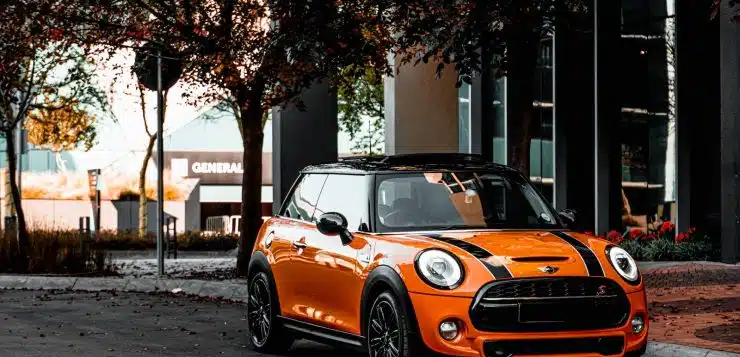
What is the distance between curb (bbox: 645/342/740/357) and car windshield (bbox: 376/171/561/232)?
1.31m

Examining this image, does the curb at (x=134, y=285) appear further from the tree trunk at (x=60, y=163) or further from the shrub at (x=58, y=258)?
the tree trunk at (x=60, y=163)

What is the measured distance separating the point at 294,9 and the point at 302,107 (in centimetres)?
195

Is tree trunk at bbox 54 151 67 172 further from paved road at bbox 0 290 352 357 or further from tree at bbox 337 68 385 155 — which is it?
paved road at bbox 0 290 352 357

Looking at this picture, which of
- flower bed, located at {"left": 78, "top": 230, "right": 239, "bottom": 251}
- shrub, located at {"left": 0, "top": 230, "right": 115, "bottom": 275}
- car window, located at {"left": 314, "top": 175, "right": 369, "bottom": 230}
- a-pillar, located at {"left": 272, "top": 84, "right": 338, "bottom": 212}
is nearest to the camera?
car window, located at {"left": 314, "top": 175, "right": 369, "bottom": 230}

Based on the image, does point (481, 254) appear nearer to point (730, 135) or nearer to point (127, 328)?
point (127, 328)

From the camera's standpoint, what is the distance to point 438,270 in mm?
9359

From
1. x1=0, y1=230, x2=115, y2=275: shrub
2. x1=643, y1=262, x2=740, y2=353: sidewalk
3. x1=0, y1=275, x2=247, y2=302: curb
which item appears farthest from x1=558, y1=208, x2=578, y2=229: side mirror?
x1=0, y1=230, x2=115, y2=275: shrub

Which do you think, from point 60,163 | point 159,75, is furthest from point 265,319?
point 60,163

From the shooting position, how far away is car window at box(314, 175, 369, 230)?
10680 mm

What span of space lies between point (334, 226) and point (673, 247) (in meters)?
13.1

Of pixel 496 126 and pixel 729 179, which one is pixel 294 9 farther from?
pixel 496 126

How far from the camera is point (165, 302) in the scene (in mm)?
18281

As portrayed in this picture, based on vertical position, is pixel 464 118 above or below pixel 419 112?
below

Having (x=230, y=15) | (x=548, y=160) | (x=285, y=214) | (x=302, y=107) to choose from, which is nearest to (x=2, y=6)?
(x=230, y=15)
